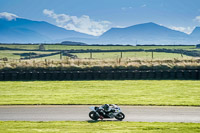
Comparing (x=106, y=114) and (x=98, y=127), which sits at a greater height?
(x=106, y=114)

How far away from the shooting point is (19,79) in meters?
39.5

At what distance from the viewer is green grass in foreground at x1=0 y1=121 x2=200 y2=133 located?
15.7m

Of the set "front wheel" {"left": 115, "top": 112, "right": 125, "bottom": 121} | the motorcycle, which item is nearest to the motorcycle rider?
the motorcycle

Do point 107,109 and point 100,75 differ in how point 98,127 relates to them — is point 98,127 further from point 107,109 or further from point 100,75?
point 100,75

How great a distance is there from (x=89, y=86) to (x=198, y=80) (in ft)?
43.8

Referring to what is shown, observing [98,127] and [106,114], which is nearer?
[98,127]

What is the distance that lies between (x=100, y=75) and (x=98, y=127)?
888 inches

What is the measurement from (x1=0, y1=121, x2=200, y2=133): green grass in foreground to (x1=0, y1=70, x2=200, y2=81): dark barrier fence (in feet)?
69.1

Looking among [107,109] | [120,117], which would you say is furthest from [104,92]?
[107,109]

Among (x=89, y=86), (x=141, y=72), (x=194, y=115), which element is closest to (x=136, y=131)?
(x=194, y=115)

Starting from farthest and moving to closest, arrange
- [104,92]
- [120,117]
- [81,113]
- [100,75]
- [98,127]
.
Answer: [100,75] < [104,92] < [81,113] < [120,117] < [98,127]

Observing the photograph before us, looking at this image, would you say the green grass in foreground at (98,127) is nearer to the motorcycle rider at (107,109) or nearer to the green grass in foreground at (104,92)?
the motorcycle rider at (107,109)

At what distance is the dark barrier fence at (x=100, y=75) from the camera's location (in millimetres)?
38781

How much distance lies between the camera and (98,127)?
16.7m
